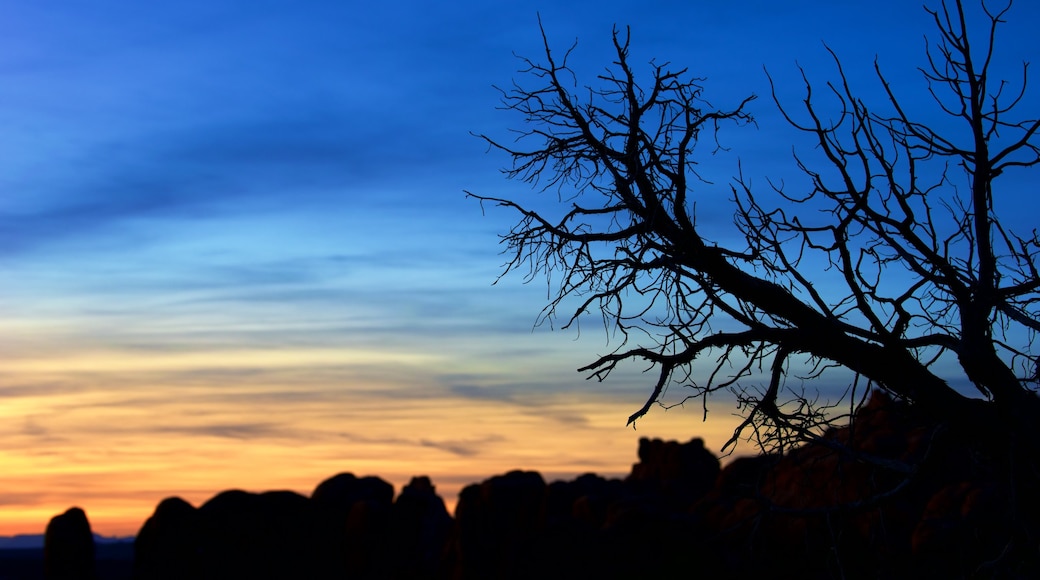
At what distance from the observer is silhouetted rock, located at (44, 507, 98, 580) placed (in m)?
59.2

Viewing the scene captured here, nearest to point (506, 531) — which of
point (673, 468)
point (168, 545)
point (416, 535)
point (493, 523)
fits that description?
point (493, 523)

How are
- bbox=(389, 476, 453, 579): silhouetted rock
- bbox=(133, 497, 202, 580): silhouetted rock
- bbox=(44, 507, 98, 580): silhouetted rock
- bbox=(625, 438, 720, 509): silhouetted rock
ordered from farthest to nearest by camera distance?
bbox=(625, 438, 720, 509): silhouetted rock → bbox=(389, 476, 453, 579): silhouetted rock → bbox=(133, 497, 202, 580): silhouetted rock → bbox=(44, 507, 98, 580): silhouetted rock

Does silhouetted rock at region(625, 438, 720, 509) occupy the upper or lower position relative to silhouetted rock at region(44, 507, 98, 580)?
upper

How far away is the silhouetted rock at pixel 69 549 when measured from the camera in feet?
194

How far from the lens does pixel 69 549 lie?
59.7m

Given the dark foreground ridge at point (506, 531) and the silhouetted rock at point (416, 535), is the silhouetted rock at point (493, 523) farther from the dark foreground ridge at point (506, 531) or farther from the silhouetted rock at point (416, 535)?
the silhouetted rock at point (416, 535)

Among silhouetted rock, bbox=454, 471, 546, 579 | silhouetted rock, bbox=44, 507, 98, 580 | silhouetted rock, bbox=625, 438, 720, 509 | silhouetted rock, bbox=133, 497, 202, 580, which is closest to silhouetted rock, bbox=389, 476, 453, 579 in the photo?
silhouetted rock, bbox=454, 471, 546, 579

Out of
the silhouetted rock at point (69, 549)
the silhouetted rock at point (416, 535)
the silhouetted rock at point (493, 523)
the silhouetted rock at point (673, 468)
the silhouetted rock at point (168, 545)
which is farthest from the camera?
the silhouetted rock at point (673, 468)

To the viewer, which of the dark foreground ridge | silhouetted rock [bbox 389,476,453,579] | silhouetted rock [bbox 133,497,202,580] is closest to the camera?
the dark foreground ridge

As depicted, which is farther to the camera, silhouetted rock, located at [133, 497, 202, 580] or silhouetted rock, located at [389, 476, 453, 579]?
silhouetted rock, located at [389, 476, 453, 579]

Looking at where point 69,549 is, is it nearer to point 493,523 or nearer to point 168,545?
point 168,545

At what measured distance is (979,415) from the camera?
9.70 meters

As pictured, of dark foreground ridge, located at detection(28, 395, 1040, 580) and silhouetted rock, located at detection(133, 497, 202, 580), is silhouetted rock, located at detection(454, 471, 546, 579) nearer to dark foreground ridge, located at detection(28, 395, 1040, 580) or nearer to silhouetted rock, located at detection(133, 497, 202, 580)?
dark foreground ridge, located at detection(28, 395, 1040, 580)

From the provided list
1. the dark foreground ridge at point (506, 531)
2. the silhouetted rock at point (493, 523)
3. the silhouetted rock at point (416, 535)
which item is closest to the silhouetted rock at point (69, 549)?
the dark foreground ridge at point (506, 531)
